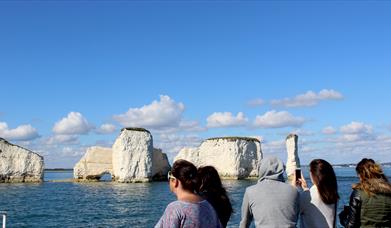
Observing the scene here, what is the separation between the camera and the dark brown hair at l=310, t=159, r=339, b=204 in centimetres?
496

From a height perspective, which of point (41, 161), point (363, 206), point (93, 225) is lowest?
point (93, 225)

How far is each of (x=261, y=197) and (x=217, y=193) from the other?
1.78 feet

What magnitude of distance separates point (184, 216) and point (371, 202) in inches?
Result: 102

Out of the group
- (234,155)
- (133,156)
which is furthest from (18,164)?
(234,155)

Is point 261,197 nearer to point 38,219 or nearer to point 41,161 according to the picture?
point 38,219

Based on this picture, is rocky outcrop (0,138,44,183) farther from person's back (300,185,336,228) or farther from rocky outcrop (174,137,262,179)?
person's back (300,185,336,228)

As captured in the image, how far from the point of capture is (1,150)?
60.8 m

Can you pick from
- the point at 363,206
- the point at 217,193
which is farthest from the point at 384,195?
the point at 217,193

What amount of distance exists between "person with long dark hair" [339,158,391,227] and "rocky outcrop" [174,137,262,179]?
6464cm

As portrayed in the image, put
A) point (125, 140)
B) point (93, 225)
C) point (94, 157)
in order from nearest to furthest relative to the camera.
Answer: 1. point (93, 225)
2. point (125, 140)
3. point (94, 157)

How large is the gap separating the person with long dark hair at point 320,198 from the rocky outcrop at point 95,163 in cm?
6367

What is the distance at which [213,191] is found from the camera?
5008mm

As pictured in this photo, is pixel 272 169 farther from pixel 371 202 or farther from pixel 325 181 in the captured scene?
pixel 371 202

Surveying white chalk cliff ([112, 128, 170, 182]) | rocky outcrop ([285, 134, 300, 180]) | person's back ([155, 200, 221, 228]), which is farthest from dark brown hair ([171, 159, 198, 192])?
rocky outcrop ([285, 134, 300, 180])
